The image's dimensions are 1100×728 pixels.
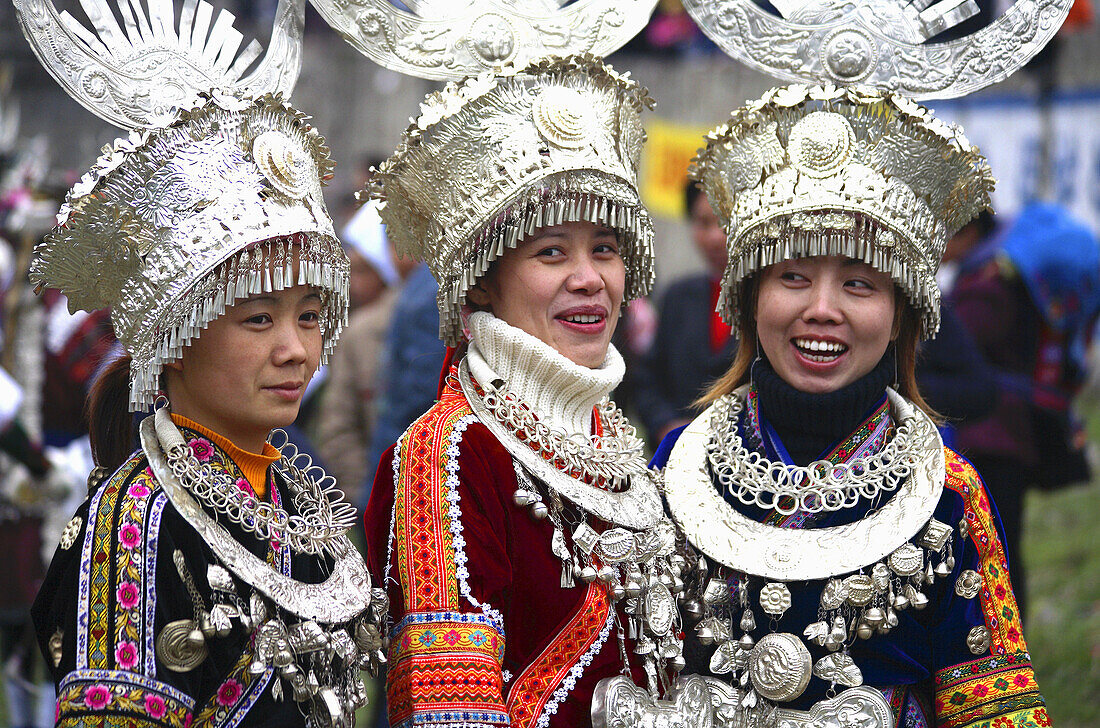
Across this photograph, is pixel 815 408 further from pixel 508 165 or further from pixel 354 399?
pixel 354 399

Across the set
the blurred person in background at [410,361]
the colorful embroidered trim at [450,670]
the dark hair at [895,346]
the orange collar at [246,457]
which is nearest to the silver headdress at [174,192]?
the orange collar at [246,457]

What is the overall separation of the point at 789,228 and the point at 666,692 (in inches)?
44.9

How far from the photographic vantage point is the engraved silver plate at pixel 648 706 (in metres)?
2.91

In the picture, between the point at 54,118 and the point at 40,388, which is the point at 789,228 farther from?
the point at 54,118

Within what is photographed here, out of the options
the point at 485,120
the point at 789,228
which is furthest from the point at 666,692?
the point at 485,120

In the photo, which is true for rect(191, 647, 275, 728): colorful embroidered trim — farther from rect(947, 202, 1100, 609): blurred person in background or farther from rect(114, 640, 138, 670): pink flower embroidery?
rect(947, 202, 1100, 609): blurred person in background

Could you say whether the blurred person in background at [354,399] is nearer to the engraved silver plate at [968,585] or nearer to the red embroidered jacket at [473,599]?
the red embroidered jacket at [473,599]

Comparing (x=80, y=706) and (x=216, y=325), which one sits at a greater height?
(x=216, y=325)

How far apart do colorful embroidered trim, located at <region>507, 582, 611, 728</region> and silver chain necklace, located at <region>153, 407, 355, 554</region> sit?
518mm

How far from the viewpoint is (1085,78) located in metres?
11.0

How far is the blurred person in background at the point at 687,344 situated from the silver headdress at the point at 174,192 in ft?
9.86

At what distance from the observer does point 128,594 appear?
101 inches

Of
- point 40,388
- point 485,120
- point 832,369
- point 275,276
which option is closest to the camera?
point 275,276

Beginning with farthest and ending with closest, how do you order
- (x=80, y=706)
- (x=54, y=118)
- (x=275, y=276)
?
(x=54, y=118), (x=275, y=276), (x=80, y=706)
